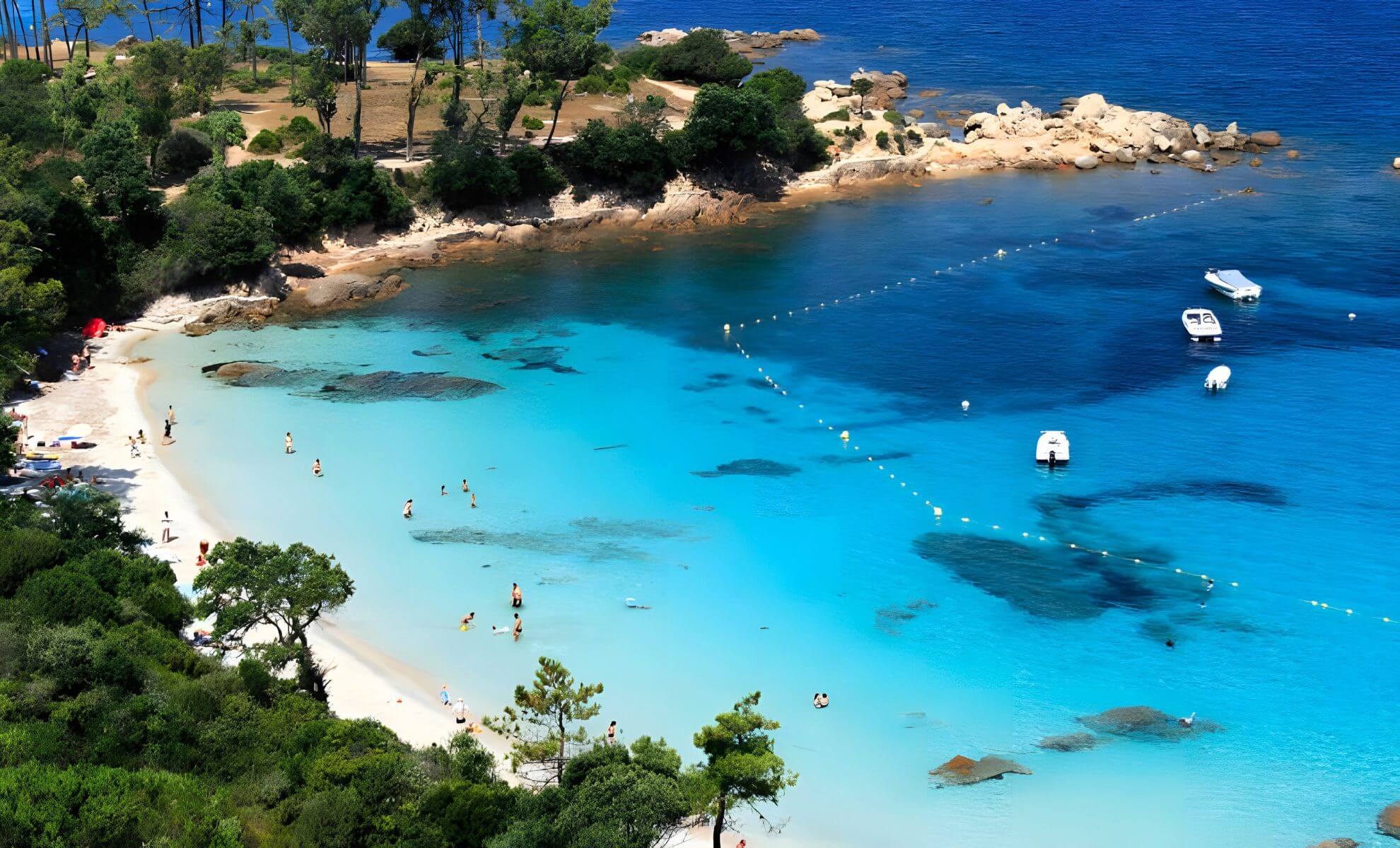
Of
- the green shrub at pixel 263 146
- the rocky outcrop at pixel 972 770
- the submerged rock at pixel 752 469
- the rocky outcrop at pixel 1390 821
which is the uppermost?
the green shrub at pixel 263 146

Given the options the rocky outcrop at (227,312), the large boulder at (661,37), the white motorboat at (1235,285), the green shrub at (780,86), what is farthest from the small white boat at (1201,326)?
the large boulder at (661,37)

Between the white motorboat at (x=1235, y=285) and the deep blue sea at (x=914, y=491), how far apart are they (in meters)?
0.83

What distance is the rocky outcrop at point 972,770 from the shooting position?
122 feet

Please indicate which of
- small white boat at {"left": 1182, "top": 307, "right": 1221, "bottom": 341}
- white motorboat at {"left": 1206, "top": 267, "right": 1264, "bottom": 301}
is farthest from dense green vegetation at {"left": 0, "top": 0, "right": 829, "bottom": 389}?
small white boat at {"left": 1182, "top": 307, "right": 1221, "bottom": 341}

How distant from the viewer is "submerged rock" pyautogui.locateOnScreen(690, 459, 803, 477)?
57.4 m

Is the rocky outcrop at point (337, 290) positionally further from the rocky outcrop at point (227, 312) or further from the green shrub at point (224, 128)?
the green shrub at point (224, 128)

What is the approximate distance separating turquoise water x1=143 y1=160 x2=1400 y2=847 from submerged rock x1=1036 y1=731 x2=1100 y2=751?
0.42 metres

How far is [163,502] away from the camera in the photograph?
5272 cm

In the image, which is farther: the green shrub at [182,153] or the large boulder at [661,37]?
the large boulder at [661,37]

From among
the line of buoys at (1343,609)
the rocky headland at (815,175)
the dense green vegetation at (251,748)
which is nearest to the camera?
the dense green vegetation at (251,748)

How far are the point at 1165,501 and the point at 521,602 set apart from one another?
29377 mm

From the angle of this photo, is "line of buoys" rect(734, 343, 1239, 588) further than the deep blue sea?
Yes

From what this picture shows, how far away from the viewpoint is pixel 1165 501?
54.8 m

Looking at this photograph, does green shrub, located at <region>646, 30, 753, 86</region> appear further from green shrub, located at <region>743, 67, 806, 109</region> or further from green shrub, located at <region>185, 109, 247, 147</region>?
green shrub, located at <region>185, 109, 247, 147</region>
